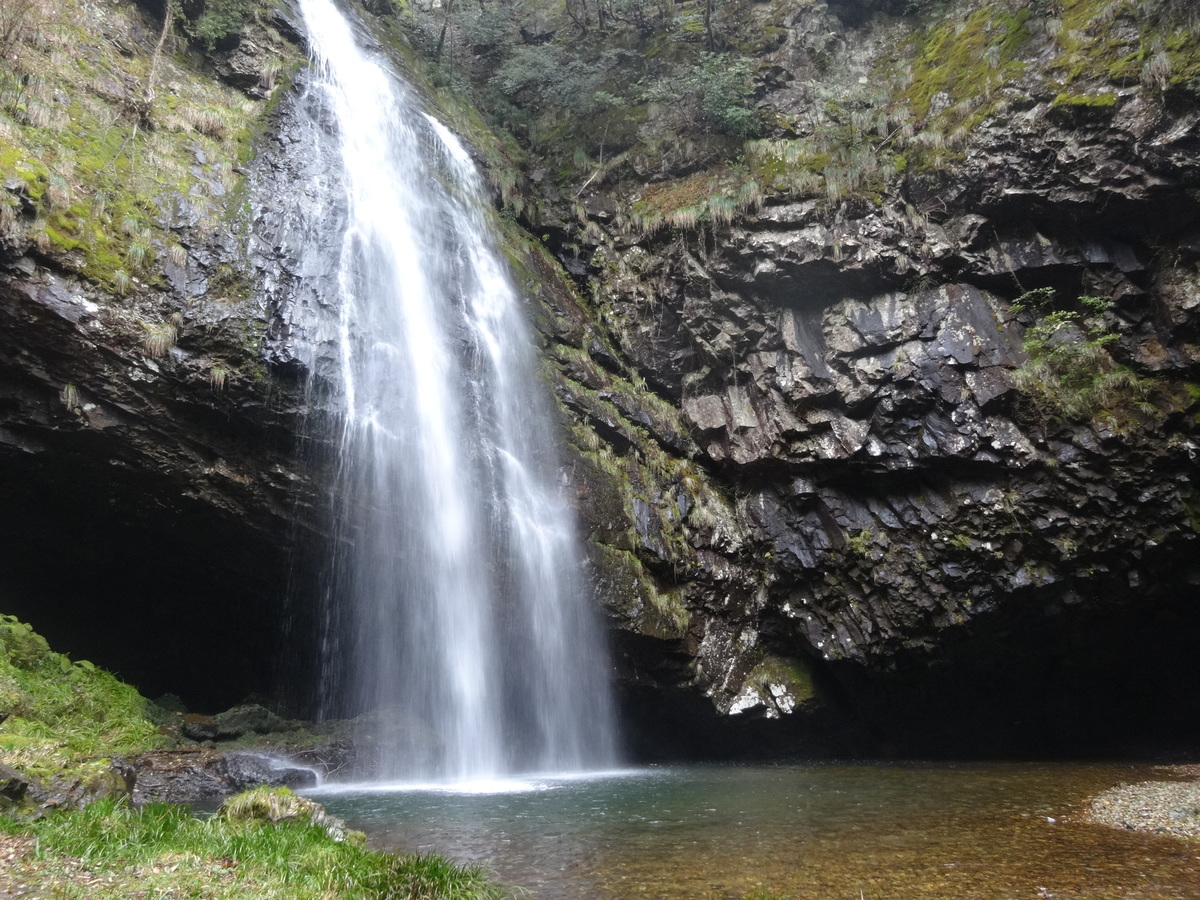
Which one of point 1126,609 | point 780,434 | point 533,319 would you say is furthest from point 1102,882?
point 533,319

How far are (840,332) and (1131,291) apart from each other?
457 centimetres

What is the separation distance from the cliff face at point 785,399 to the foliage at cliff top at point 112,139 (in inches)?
2.4

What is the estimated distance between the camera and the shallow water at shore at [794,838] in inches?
194

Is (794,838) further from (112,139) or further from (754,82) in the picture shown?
(754,82)

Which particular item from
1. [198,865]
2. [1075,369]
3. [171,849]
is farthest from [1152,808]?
[171,849]

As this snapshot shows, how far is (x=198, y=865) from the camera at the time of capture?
428 cm

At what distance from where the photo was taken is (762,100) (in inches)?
661

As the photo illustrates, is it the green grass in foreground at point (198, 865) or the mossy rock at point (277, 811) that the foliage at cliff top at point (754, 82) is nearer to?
the mossy rock at point (277, 811)

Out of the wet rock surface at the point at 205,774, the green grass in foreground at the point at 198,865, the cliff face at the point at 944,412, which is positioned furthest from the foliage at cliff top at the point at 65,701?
the cliff face at the point at 944,412

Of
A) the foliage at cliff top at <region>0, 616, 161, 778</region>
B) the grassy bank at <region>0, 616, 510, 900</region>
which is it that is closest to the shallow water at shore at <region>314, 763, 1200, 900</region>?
the grassy bank at <region>0, 616, 510, 900</region>

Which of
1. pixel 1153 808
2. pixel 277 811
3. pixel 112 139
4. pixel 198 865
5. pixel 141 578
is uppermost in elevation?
pixel 112 139

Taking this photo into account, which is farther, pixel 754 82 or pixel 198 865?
pixel 754 82

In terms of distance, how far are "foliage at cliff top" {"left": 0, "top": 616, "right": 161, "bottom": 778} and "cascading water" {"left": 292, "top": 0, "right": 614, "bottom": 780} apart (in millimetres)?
2864

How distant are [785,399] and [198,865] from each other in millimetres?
11314
